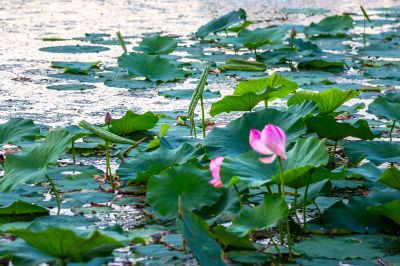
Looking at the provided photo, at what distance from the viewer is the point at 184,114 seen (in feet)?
9.41

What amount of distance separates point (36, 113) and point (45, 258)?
154cm

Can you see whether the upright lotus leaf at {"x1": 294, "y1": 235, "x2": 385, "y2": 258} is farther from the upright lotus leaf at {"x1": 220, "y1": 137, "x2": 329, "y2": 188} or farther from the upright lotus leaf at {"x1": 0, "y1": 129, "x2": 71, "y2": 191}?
the upright lotus leaf at {"x1": 0, "y1": 129, "x2": 71, "y2": 191}

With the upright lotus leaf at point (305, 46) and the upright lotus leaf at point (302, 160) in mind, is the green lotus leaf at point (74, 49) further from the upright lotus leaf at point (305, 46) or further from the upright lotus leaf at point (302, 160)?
the upright lotus leaf at point (302, 160)

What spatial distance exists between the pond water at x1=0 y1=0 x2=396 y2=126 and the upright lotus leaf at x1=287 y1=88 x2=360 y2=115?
66 cm

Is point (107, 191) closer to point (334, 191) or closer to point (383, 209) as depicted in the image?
point (334, 191)

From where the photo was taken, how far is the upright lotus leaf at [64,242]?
53.0 inches

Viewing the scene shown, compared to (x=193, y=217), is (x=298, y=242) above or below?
below

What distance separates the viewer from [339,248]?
1638mm

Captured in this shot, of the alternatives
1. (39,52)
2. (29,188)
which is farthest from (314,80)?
(29,188)

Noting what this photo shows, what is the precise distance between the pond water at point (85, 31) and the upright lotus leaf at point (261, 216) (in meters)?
1.25

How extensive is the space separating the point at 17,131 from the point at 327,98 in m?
0.79

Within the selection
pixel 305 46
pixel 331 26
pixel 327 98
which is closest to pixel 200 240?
pixel 327 98

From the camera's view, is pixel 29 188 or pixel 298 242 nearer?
pixel 298 242

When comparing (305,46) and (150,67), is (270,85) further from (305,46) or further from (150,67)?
(305,46)
